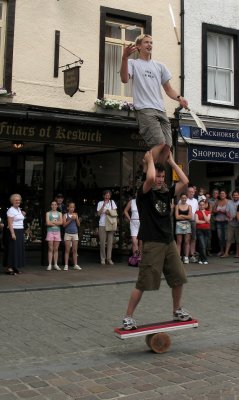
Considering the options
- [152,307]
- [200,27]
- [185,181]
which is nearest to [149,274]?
[185,181]

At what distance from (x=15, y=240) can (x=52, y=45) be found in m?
4.86

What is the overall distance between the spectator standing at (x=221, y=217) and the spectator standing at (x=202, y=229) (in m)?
1.19

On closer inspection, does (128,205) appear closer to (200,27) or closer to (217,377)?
(200,27)

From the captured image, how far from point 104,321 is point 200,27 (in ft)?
33.9

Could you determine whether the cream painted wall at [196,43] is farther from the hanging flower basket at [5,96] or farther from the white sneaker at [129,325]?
the white sneaker at [129,325]

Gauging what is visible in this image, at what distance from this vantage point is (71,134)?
11.9m

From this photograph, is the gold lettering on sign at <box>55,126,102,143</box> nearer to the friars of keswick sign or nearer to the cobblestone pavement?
the friars of keswick sign

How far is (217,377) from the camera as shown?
4.29 m

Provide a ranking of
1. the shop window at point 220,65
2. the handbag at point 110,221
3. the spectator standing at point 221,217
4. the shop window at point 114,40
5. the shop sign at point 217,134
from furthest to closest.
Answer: the shop window at point 220,65 < the spectator standing at point 221,217 < the shop sign at point 217,134 < the shop window at point 114,40 < the handbag at point 110,221

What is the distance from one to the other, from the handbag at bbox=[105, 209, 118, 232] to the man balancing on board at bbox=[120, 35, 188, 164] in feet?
22.4

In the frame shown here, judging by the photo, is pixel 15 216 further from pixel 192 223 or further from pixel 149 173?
pixel 149 173

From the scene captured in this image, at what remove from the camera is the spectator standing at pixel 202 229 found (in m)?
12.6

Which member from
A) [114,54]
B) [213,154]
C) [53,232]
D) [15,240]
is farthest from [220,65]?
[15,240]

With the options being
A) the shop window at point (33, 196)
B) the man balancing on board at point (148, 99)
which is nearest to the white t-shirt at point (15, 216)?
the shop window at point (33, 196)
